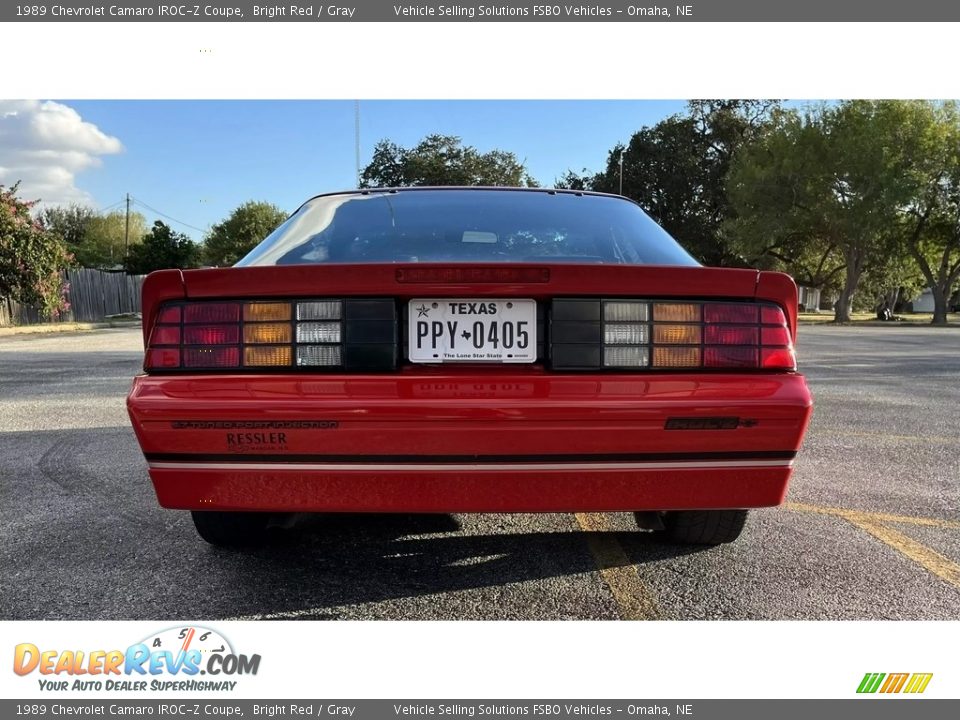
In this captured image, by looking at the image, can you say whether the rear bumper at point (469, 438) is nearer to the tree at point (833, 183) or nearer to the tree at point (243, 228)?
the tree at point (833, 183)

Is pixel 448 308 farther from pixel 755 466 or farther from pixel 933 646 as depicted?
pixel 933 646

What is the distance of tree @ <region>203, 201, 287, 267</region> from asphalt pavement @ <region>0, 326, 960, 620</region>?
161 ft

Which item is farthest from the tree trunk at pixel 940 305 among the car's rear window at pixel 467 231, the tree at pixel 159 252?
the tree at pixel 159 252

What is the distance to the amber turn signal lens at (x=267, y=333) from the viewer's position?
1.97 metres

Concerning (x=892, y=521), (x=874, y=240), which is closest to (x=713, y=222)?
(x=874, y=240)

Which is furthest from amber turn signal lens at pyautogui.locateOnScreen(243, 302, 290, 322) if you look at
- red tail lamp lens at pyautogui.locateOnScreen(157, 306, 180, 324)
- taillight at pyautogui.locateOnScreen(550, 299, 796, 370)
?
taillight at pyautogui.locateOnScreen(550, 299, 796, 370)

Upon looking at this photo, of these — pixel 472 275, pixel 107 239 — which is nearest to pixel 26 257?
pixel 472 275

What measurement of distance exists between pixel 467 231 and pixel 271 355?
3.46ft

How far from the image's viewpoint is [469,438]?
1.86 m

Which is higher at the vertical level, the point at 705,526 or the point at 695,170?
the point at 695,170

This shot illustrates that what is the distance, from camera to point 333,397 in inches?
74.0

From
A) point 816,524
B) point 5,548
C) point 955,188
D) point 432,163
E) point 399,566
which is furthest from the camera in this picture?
point 432,163

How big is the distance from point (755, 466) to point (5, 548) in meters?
2.80

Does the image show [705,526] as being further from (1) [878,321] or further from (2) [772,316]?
(1) [878,321]
